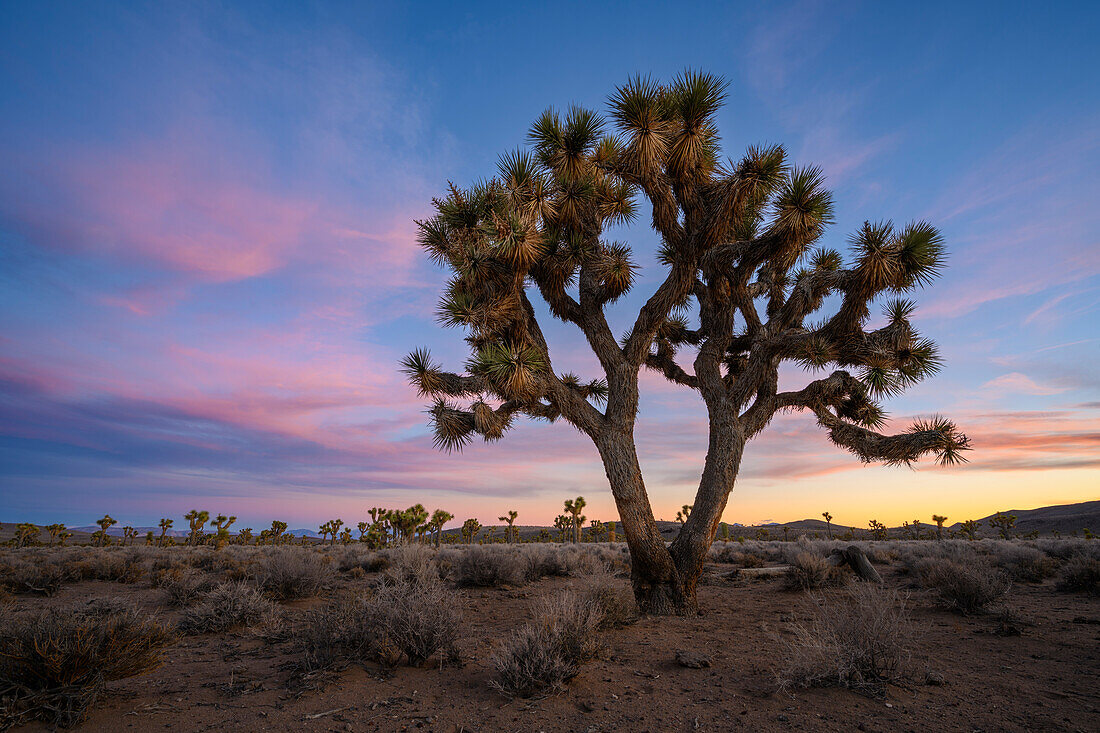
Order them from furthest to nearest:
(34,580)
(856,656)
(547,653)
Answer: (34,580)
(547,653)
(856,656)

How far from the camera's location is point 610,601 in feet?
26.1

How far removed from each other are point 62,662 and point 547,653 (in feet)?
15.0

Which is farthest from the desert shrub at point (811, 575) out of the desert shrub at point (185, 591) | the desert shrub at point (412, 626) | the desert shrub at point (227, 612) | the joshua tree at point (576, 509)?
the joshua tree at point (576, 509)

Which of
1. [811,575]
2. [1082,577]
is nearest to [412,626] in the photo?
[811,575]

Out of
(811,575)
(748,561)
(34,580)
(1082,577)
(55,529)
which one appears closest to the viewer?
(1082,577)

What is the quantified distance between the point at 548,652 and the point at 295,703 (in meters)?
2.62

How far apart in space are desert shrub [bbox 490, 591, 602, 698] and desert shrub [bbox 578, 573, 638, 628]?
61.1 inches

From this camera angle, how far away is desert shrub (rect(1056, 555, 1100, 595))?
10594 millimetres

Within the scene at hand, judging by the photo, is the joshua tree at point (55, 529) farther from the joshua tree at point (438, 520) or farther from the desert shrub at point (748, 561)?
the desert shrub at point (748, 561)

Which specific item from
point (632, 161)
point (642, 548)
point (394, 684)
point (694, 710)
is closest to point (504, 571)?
point (642, 548)

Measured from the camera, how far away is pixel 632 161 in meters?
9.31

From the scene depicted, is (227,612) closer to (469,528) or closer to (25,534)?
(469,528)

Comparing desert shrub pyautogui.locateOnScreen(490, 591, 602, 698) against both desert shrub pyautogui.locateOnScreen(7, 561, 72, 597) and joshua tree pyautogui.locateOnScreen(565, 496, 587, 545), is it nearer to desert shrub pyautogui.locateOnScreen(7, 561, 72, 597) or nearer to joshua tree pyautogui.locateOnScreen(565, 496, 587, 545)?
desert shrub pyautogui.locateOnScreen(7, 561, 72, 597)

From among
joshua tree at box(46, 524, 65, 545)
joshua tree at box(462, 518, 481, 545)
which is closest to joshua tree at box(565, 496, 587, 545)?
joshua tree at box(462, 518, 481, 545)
